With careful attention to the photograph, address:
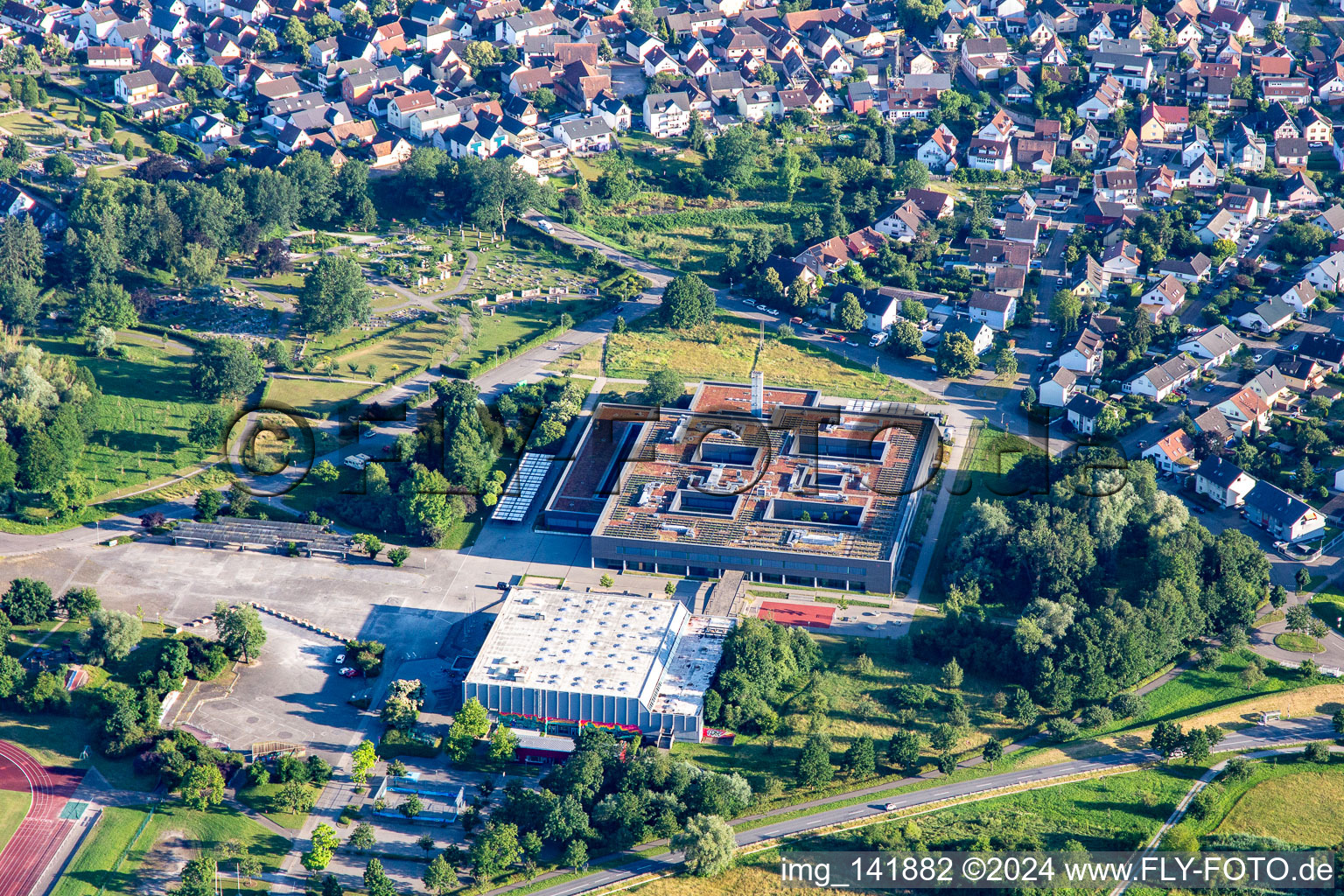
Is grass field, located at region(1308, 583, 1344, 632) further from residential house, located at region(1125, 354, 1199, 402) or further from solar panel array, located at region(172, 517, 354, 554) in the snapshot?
solar panel array, located at region(172, 517, 354, 554)

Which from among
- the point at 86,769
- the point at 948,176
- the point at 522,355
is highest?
the point at 948,176

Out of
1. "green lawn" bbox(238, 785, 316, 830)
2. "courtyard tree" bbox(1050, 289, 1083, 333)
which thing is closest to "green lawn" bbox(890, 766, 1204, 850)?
"green lawn" bbox(238, 785, 316, 830)

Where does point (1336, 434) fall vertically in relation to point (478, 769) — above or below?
above

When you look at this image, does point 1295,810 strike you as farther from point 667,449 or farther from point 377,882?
point 377,882

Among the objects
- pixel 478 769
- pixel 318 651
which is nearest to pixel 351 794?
pixel 478 769

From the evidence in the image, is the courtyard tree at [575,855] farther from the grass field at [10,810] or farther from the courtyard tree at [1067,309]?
the courtyard tree at [1067,309]

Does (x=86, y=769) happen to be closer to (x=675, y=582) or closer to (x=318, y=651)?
(x=318, y=651)

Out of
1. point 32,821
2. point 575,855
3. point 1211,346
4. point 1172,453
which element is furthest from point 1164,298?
point 32,821
